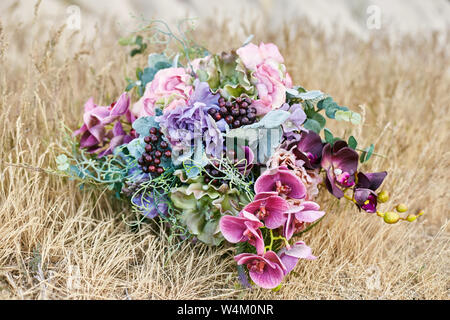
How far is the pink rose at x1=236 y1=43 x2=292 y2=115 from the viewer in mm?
1137

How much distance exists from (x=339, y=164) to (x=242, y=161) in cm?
28

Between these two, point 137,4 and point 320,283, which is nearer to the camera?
point 320,283

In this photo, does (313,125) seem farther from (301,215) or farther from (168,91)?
(168,91)

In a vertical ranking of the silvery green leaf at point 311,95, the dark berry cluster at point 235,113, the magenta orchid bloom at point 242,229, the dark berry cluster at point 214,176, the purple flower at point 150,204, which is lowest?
the purple flower at point 150,204

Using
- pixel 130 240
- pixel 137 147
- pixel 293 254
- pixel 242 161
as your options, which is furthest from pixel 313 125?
pixel 130 240

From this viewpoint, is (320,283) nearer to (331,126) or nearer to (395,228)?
(395,228)

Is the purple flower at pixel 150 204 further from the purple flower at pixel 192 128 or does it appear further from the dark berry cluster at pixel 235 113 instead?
the dark berry cluster at pixel 235 113

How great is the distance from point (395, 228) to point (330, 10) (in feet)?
16.0

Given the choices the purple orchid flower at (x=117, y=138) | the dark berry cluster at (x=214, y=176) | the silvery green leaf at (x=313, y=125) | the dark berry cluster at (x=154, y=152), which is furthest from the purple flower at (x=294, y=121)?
the purple orchid flower at (x=117, y=138)

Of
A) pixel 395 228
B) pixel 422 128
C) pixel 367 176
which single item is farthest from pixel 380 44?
pixel 367 176

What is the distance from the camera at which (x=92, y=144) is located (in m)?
1.33

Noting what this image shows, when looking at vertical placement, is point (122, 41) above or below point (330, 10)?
above

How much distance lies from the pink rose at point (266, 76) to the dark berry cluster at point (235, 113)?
1.5 inches

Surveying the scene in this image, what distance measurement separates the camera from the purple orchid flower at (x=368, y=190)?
1.09 m
